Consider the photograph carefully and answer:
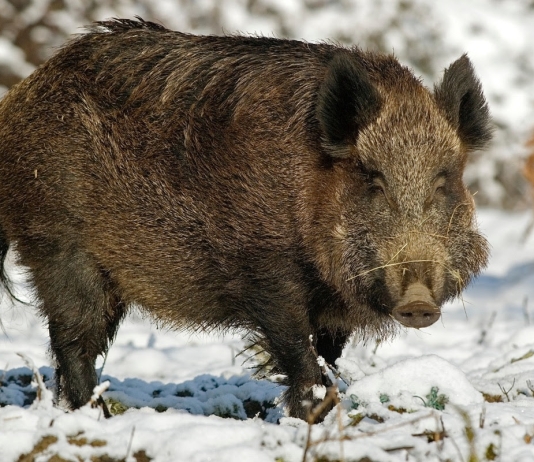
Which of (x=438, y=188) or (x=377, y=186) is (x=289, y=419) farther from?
(x=438, y=188)

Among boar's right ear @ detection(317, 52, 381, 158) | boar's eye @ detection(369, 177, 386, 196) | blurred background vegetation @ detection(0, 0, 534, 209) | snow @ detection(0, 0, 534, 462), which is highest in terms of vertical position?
blurred background vegetation @ detection(0, 0, 534, 209)

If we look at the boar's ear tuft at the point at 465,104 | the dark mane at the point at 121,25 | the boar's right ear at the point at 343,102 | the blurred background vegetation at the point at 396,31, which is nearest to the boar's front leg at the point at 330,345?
the boar's right ear at the point at 343,102

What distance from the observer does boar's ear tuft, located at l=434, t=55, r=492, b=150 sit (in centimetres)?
481

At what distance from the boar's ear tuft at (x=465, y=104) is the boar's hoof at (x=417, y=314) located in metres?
1.13

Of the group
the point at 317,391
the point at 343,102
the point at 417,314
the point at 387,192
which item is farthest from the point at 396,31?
the point at 417,314

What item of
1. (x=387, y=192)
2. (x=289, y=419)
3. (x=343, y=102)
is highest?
(x=343, y=102)

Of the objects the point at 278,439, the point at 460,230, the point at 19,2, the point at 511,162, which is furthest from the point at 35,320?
the point at 511,162

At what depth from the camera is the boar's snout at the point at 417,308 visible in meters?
4.05

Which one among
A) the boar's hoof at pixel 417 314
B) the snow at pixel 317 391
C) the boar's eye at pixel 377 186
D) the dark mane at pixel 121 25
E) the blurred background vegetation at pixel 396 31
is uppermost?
the blurred background vegetation at pixel 396 31

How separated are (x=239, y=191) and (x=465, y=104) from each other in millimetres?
1221

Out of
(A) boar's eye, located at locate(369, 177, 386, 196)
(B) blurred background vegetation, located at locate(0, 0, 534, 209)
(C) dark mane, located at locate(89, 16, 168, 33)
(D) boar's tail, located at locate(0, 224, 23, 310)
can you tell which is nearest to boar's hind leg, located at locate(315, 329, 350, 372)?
(A) boar's eye, located at locate(369, 177, 386, 196)

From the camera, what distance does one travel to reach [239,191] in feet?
15.5

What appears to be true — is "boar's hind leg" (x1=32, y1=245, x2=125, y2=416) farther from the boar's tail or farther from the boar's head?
the boar's head

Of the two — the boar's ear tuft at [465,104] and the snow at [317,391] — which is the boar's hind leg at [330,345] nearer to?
the snow at [317,391]
